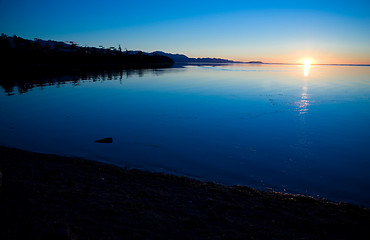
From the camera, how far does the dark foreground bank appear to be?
5.33m

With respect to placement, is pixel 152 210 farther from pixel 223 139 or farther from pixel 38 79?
pixel 38 79

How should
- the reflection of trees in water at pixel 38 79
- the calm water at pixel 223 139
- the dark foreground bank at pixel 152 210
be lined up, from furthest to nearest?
the reflection of trees in water at pixel 38 79 → the calm water at pixel 223 139 → the dark foreground bank at pixel 152 210

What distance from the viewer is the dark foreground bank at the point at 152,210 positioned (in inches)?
210

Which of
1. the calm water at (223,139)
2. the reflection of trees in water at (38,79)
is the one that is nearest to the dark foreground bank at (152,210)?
the calm water at (223,139)

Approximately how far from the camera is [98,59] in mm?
163000

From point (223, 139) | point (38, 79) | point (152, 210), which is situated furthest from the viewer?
point (38, 79)

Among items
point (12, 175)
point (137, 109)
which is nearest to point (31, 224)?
point (12, 175)

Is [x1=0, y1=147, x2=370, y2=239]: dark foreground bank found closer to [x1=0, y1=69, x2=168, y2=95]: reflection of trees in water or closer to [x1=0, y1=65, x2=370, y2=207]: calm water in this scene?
[x1=0, y1=65, x2=370, y2=207]: calm water

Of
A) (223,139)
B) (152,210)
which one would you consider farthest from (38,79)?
(152,210)

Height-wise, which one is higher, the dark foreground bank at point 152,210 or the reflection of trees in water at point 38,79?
the reflection of trees in water at point 38,79

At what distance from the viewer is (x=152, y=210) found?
6.32m

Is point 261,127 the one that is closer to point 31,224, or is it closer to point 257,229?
point 257,229

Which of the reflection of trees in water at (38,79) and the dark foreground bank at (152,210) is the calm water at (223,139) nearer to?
the dark foreground bank at (152,210)

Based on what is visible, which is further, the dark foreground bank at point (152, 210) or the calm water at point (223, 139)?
the calm water at point (223, 139)
